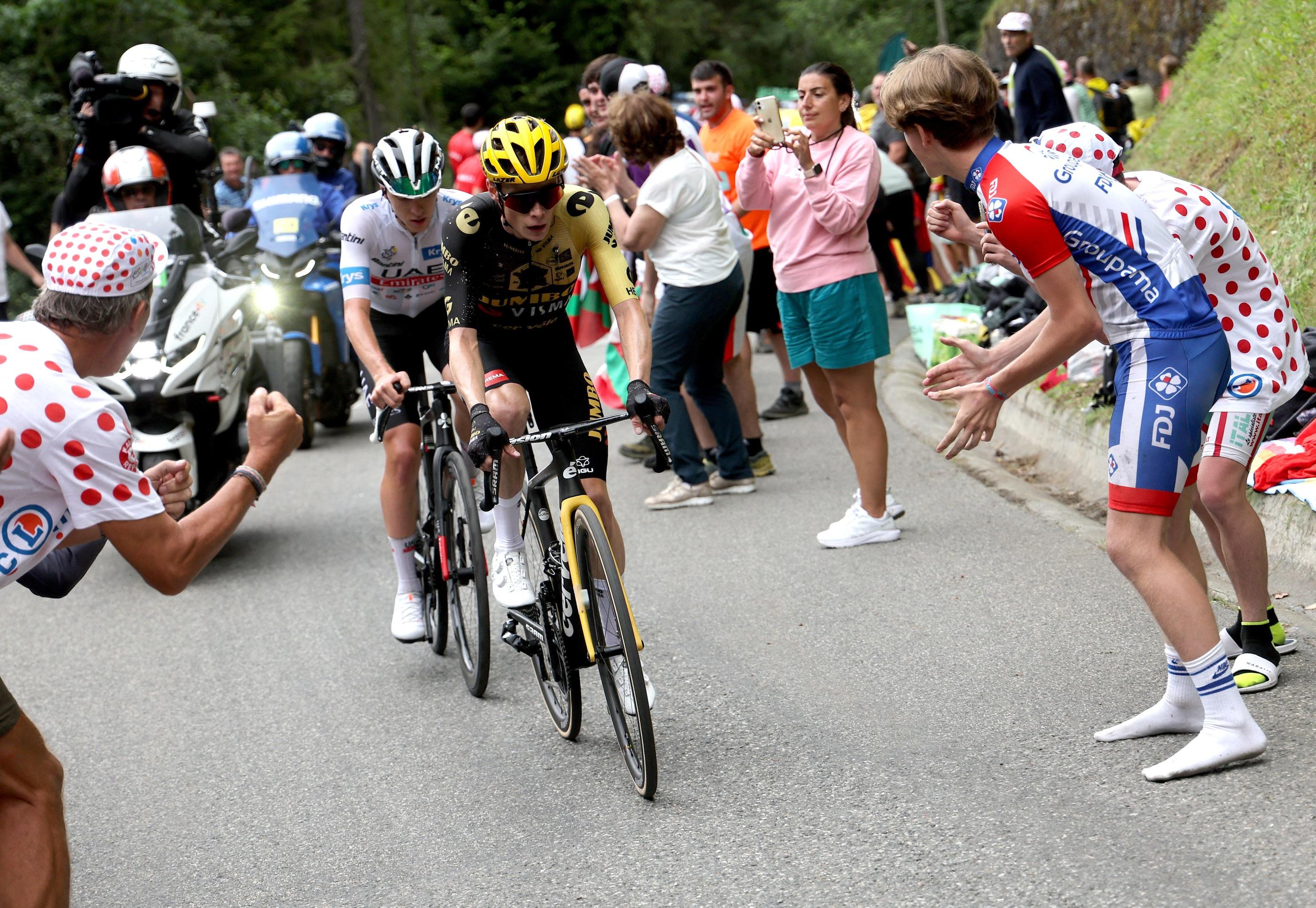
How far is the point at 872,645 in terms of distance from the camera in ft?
18.5

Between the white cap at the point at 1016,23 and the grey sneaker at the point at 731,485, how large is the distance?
17.3 ft

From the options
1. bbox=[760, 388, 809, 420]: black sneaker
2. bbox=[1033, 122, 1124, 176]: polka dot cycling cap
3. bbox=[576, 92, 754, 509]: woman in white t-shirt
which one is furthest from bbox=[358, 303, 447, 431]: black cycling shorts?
bbox=[760, 388, 809, 420]: black sneaker

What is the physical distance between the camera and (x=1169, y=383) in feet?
12.8

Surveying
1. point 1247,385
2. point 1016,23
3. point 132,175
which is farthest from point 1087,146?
point 1016,23

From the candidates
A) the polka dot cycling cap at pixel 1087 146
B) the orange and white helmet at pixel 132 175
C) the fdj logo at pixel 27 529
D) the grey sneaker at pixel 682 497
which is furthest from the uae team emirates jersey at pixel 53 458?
the orange and white helmet at pixel 132 175

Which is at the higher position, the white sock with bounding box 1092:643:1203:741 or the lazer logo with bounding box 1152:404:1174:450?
the lazer logo with bounding box 1152:404:1174:450

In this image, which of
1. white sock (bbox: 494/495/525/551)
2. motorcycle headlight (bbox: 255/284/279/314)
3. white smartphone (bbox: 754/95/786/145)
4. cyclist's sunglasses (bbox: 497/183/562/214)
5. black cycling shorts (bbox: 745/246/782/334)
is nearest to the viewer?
cyclist's sunglasses (bbox: 497/183/562/214)

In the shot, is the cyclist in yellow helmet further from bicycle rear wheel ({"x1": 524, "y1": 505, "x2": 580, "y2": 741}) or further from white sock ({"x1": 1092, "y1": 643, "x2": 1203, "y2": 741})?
white sock ({"x1": 1092, "y1": 643, "x2": 1203, "y2": 741})

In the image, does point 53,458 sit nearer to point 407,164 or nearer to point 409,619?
point 407,164

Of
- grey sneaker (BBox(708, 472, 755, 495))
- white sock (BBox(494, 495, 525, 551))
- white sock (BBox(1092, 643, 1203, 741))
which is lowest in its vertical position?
grey sneaker (BBox(708, 472, 755, 495))

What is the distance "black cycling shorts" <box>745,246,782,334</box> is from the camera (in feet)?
32.0

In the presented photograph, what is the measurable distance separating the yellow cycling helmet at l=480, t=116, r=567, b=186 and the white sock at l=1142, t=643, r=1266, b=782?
258 cm

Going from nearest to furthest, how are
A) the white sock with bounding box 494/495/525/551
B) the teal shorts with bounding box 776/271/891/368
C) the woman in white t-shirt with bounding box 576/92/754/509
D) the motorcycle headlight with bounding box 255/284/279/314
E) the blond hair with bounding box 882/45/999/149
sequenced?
the blond hair with bounding box 882/45/999/149 → the white sock with bounding box 494/495/525/551 → the teal shorts with bounding box 776/271/891/368 → the woman in white t-shirt with bounding box 576/92/754/509 → the motorcycle headlight with bounding box 255/284/279/314

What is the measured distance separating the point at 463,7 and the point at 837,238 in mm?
45701
